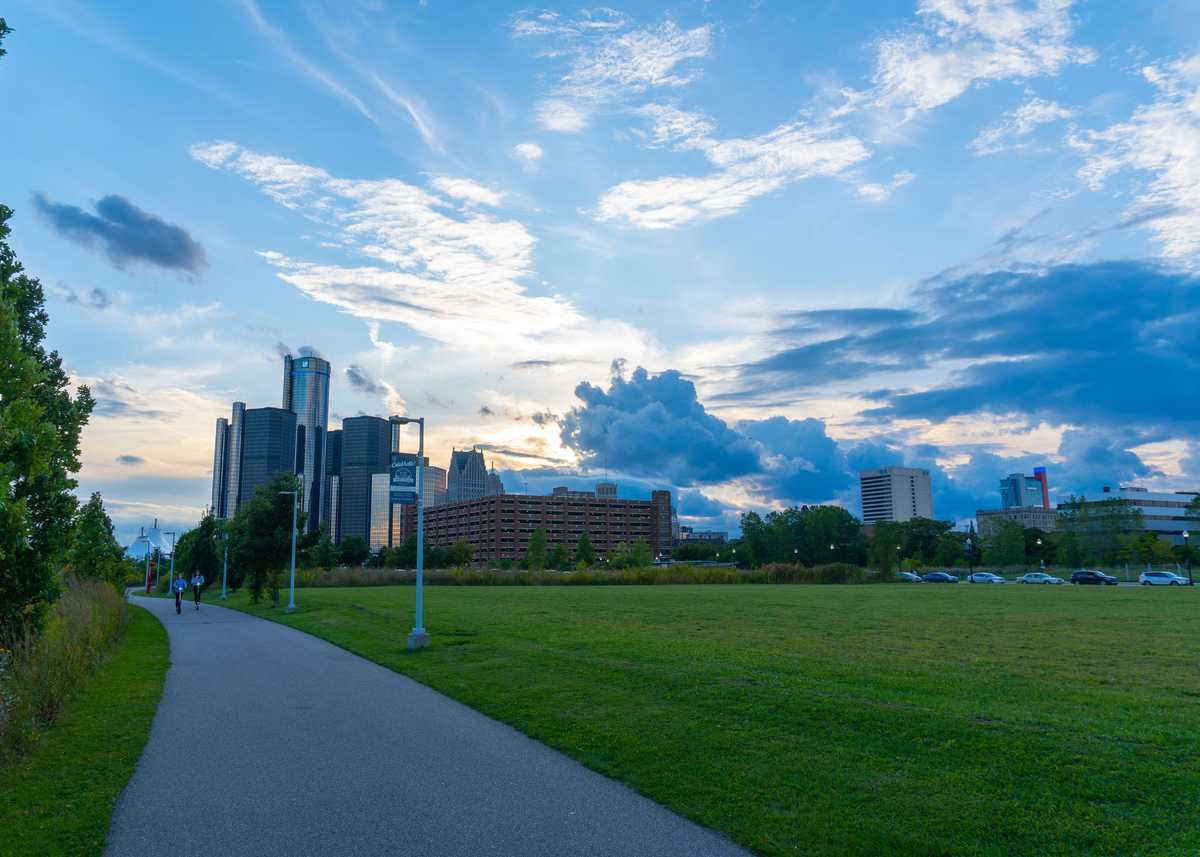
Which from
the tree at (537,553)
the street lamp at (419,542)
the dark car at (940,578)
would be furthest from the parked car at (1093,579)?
the tree at (537,553)

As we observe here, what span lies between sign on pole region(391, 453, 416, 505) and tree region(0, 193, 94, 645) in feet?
24.0

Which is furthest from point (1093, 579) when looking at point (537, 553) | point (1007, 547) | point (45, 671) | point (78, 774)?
point (78, 774)

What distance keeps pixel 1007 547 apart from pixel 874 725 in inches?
4852

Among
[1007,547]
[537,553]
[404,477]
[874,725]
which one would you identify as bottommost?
[874,725]

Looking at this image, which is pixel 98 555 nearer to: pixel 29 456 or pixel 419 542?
pixel 419 542

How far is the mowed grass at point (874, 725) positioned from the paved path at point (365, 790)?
420 millimetres

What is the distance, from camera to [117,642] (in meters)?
24.0

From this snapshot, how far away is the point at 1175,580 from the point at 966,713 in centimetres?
7049

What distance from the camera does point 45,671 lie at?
1295 centimetres

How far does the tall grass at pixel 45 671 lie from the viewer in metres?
10.5

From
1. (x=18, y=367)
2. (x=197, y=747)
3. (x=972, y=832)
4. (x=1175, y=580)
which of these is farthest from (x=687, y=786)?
(x=1175, y=580)

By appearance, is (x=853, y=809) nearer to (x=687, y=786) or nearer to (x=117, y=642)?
(x=687, y=786)

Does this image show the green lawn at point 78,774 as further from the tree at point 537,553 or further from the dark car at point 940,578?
the tree at point 537,553

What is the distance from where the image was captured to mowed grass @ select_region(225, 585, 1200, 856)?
7617 millimetres
